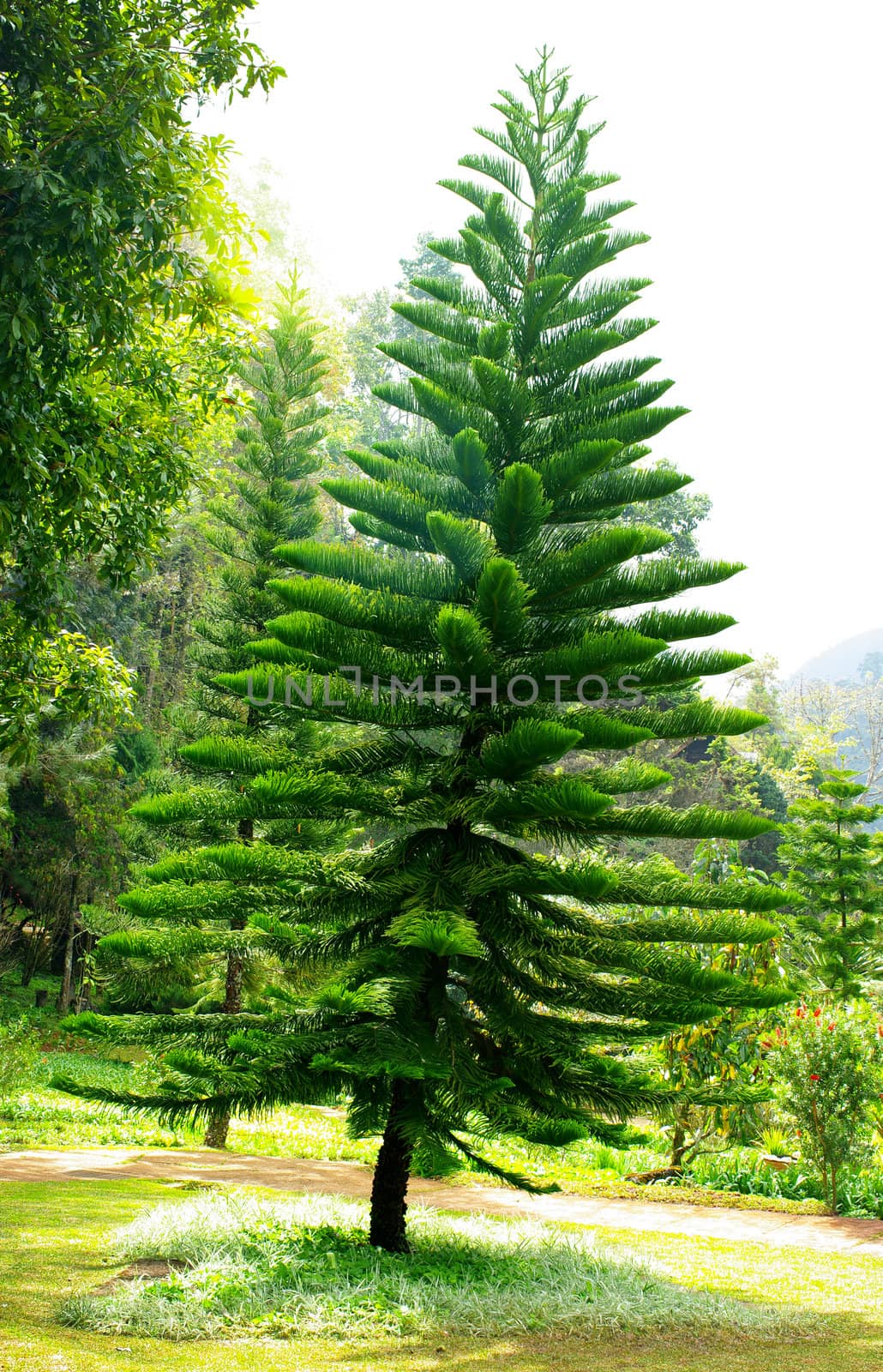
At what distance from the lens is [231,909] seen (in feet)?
13.5

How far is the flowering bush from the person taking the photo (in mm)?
6734

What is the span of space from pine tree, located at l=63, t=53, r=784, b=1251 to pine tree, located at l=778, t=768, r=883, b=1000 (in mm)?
8580

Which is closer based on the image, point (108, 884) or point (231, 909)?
point (231, 909)

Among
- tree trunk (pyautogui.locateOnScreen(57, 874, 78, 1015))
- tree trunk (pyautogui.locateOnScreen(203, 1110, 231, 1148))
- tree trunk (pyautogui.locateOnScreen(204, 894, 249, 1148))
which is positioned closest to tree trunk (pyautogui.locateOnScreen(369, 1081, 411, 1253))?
tree trunk (pyautogui.locateOnScreen(204, 894, 249, 1148))

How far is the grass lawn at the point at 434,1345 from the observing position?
3.10 meters

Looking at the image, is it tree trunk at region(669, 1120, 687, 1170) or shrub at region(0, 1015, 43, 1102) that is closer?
shrub at region(0, 1015, 43, 1102)

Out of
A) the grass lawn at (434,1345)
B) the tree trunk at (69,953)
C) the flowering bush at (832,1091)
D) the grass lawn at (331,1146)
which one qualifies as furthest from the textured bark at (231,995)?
the tree trunk at (69,953)

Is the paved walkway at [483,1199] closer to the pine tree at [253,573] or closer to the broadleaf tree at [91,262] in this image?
the pine tree at [253,573]

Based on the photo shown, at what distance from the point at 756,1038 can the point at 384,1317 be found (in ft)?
17.4

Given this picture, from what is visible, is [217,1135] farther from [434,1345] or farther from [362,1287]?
[434,1345]

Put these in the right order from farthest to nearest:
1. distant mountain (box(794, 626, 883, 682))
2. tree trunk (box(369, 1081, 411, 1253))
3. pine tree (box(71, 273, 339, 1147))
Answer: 1. distant mountain (box(794, 626, 883, 682))
2. pine tree (box(71, 273, 339, 1147))
3. tree trunk (box(369, 1081, 411, 1253))

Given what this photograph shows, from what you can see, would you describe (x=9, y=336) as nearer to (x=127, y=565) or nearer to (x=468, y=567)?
(x=127, y=565)

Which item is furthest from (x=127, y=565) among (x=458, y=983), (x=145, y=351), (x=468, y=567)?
(x=458, y=983)

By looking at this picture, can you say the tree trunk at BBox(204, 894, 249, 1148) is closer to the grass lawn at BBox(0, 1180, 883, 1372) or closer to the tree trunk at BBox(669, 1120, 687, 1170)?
the grass lawn at BBox(0, 1180, 883, 1372)
